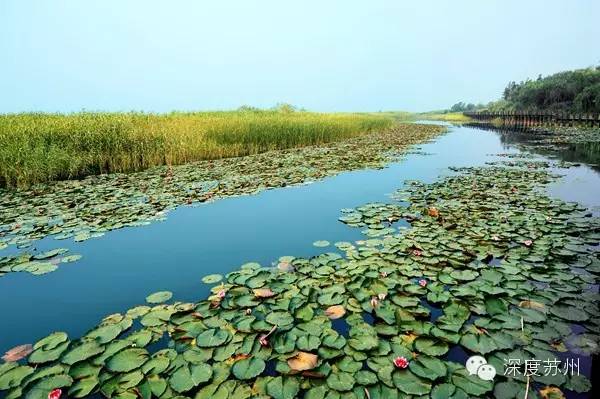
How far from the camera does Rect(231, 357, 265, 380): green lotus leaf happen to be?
2230 mm

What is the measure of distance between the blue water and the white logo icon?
2.41 m

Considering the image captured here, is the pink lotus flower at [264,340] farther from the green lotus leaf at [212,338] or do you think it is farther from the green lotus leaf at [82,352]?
the green lotus leaf at [82,352]

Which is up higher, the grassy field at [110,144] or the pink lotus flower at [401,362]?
the grassy field at [110,144]

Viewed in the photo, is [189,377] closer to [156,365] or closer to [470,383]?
[156,365]

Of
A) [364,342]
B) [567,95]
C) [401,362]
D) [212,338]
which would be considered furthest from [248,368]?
[567,95]

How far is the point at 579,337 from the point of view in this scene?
2553 mm

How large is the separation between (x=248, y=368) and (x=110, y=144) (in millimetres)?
10231

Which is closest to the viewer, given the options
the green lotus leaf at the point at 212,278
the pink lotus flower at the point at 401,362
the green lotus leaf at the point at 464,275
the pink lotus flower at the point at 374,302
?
the pink lotus flower at the point at 401,362

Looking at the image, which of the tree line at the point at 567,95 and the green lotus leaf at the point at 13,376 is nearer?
the green lotus leaf at the point at 13,376

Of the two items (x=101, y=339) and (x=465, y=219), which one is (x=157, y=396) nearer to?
(x=101, y=339)

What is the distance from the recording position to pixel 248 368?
2.30m

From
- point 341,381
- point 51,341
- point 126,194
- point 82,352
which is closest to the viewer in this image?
point 341,381

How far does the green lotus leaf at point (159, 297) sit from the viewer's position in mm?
3330

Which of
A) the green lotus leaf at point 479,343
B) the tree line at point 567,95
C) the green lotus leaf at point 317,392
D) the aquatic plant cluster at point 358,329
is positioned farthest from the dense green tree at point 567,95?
the green lotus leaf at point 317,392
